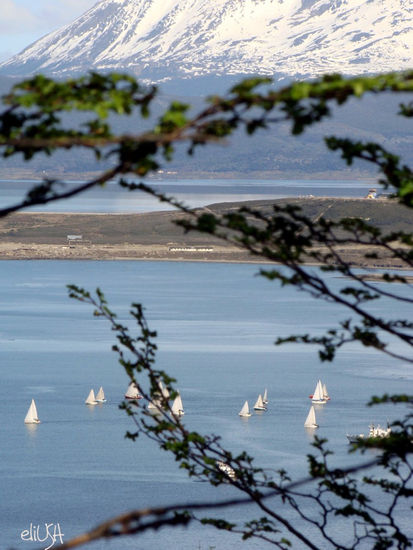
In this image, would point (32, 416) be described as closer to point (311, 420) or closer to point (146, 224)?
Result: point (311, 420)

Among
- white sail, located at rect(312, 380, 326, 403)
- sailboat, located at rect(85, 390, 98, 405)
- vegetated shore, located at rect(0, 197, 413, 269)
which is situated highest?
vegetated shore, located at rect(0, 197, 413, 269)

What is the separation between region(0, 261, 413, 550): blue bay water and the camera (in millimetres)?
26656

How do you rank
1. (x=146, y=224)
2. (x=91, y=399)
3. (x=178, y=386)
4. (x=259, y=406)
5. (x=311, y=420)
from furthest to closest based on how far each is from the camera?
(x=146, y=224)
(x=178, y=386)
(x=91, y=399)
(x=259, y=406)
(x=311, y=420)

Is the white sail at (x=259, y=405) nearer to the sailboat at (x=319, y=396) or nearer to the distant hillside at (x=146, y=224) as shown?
the sailboat at (x=319, y=396)

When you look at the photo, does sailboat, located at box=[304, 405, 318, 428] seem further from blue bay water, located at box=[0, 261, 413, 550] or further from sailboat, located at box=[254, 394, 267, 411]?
sailboat, located at box=[254, 394, 267, 411]

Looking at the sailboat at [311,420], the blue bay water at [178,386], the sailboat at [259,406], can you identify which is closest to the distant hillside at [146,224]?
the blue bay water at [178,386]

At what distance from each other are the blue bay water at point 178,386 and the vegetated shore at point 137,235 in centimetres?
2175

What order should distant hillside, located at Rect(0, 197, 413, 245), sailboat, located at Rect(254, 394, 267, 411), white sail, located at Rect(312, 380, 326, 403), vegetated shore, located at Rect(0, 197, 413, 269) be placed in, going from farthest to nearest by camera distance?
1. distant hillside, located at Rect(0, 197, 413, 245)
2. vegetated shore, located at Rect(0, 197, 413, 269)
3. white sail, located at Rect(312, 380, 326, 403)
4. sailboat, located at Rect(254, 394, 267, 411)

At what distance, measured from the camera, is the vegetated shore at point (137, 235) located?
9125 cm

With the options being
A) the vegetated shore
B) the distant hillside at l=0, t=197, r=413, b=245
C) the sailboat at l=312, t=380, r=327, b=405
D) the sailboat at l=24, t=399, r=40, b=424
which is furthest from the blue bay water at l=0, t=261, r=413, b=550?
the distant hillside at l=0, t=197, r=413, b=245

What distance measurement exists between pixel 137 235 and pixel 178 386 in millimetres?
59375

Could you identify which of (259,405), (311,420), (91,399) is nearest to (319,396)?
(259,405)

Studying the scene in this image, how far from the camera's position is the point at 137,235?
97.8 m

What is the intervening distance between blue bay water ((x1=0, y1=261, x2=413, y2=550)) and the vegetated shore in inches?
856
